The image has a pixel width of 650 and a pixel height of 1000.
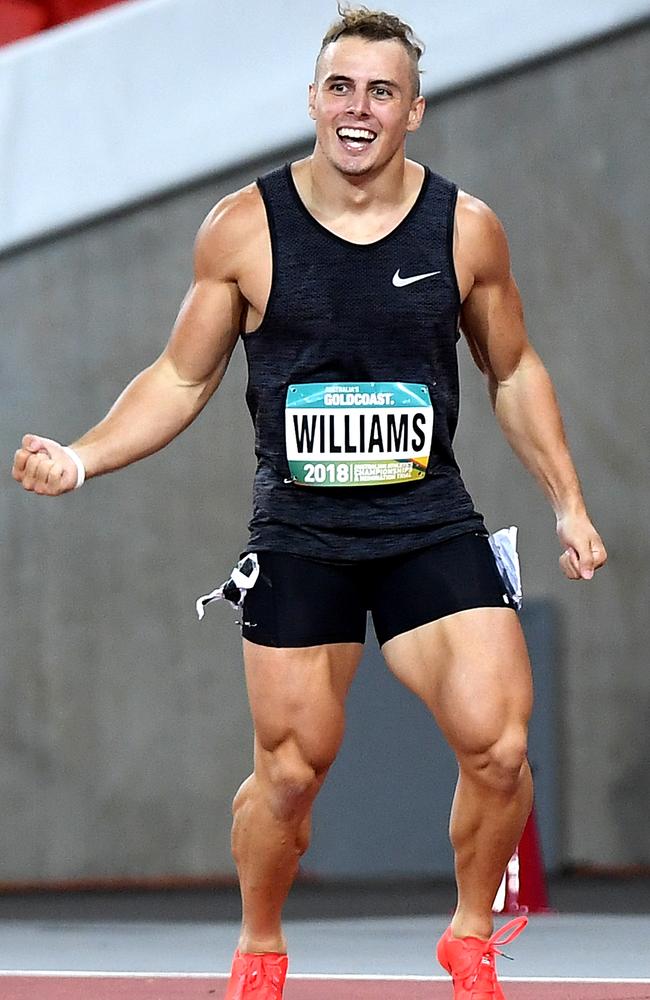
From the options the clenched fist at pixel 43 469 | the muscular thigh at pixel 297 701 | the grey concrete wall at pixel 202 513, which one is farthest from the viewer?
the grey concrete wall at pixel 202 513

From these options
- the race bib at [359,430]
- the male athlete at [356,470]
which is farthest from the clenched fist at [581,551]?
the race bib at [359,430]

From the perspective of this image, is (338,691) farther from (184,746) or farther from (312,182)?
(184,746)

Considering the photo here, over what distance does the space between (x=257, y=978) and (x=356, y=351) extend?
3.93ft

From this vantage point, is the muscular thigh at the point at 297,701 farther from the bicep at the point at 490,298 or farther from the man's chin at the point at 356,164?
the man's chin at the point at 356,164

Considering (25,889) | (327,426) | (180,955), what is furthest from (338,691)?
(25,889)

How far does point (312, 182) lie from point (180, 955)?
2.54 metres

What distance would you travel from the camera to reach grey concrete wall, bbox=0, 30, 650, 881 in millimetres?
7297

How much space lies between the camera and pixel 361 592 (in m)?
3.20

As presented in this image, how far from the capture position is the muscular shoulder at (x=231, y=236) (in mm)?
3148

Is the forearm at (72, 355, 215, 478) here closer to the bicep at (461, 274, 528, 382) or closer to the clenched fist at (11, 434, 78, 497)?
the clenched fist at (11, 434, 78, 497)

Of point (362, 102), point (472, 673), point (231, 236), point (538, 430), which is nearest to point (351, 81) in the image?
point (362, 102)

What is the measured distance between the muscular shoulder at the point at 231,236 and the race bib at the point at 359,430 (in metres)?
0.27

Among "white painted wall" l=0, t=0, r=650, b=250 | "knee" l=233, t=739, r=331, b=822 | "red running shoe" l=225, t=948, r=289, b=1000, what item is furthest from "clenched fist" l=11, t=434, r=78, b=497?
"white painted wall" l=0, t=0, r=650, b=250

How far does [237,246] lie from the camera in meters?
3.15
